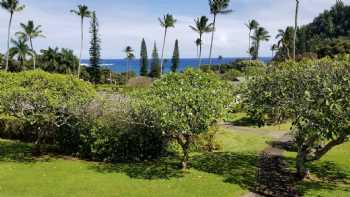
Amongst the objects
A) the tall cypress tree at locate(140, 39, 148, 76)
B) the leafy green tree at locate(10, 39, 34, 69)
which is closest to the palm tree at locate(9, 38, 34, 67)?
the leafy green tree at locate(10, 39, 34, 69)

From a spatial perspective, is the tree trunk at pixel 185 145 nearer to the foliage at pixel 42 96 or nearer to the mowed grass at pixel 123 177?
the mowed grass at pixel 123 177

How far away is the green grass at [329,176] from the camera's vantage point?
18.6m

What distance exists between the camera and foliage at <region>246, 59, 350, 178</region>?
56.4 feet

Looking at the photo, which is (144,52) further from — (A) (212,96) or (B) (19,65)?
(A) (212,96)

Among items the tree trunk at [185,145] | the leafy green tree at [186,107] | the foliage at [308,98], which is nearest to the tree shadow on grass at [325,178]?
the foliage at [308,98]

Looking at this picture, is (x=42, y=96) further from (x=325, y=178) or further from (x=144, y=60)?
(x=144, y=60)

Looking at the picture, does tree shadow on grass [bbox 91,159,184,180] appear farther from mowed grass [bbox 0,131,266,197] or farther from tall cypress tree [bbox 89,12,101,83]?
tall cypress tree [bbox 89,12,101,83]

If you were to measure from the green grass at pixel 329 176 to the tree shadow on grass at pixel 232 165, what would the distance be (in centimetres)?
225

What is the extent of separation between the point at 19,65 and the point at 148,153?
7224 cm

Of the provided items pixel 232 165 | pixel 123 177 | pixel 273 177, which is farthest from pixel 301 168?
pixel 123 177

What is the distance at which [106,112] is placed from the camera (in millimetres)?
23391

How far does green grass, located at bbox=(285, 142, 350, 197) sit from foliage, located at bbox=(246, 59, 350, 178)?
110 centimetres

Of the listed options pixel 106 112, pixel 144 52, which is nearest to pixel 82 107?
pixel 106 112

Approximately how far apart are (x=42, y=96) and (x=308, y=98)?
494 inches
